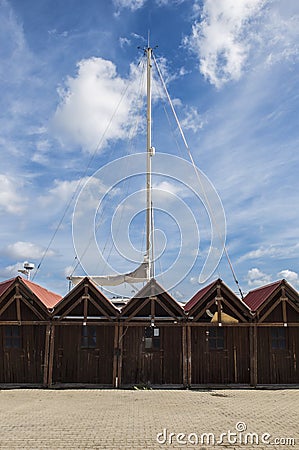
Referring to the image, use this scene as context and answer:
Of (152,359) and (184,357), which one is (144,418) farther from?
(152,359)

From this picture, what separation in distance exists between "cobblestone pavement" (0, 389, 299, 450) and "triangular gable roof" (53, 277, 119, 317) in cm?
386

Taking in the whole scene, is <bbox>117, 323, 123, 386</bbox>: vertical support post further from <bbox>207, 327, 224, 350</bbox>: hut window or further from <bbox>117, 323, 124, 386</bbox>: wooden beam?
<bbox>207, 327, 224, 350</bbox>: hut window

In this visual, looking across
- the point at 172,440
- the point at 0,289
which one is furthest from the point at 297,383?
the point at 0,289

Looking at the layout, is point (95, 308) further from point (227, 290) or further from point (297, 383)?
point (297, 383)

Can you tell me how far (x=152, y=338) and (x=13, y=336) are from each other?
703 cm

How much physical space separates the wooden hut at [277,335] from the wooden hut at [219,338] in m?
0.65

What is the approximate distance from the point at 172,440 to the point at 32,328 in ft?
43.7

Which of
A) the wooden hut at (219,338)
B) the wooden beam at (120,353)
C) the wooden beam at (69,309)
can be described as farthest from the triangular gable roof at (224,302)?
the wooden beam at (69,309)

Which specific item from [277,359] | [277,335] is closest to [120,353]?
[277,359]

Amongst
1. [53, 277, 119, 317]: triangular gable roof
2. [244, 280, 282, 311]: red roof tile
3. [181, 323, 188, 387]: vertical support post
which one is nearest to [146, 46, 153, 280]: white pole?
[53, 277, 119, 317]: triangular gable roof

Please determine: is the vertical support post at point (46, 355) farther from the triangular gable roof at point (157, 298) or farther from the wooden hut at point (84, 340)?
the triangular gable roof at point (157, 298)

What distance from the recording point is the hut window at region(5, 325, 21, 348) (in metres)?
22.8

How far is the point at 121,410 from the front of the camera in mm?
15578

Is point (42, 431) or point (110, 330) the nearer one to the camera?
point (42, 431)
